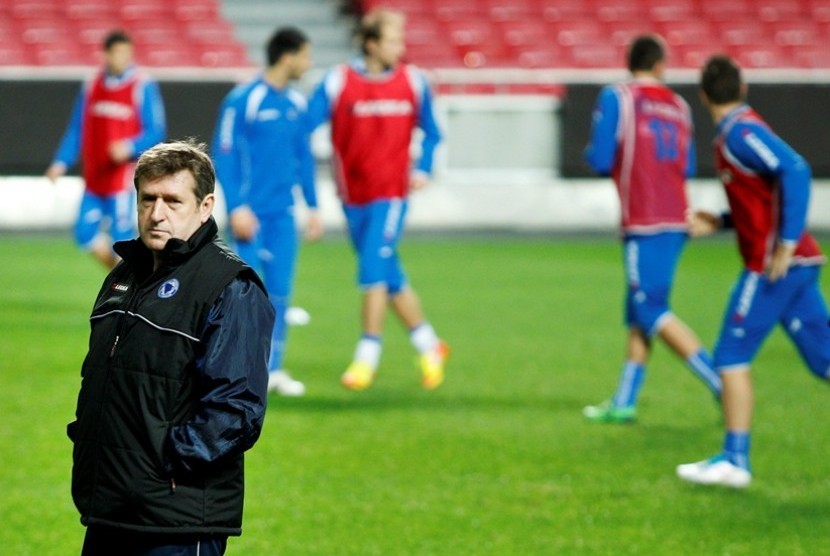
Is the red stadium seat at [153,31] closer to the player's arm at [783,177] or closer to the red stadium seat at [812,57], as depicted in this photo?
the red stadium seat at [812,57]

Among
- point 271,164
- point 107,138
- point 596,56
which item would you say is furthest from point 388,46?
point 596,56

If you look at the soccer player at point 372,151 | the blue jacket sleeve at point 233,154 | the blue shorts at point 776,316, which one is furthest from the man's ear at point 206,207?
the soccer player at point 372,151

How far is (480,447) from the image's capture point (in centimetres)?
891

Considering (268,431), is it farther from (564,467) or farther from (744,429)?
(744,429)

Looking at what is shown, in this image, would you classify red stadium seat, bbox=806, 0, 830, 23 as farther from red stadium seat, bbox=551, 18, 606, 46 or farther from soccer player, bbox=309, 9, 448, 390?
soccer player, bbox=309, 9, 448, 390

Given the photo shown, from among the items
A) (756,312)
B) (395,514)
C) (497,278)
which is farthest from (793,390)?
(497,278)

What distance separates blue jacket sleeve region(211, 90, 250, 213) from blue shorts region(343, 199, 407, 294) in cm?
85

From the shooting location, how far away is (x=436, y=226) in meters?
23.5

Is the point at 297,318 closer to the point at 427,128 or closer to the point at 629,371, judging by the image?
the point at 427,128

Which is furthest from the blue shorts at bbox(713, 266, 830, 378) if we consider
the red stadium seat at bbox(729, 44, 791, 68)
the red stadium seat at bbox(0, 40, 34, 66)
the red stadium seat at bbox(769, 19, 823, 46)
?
the red stadium seat at bbox(769, 19, 823, 46)

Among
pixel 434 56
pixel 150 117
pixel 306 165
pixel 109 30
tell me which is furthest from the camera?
pixel 434 56

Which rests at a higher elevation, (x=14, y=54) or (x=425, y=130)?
(x=425, y=130)

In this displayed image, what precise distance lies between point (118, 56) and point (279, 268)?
13.7 feet

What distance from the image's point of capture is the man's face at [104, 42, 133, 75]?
13.9 meters
